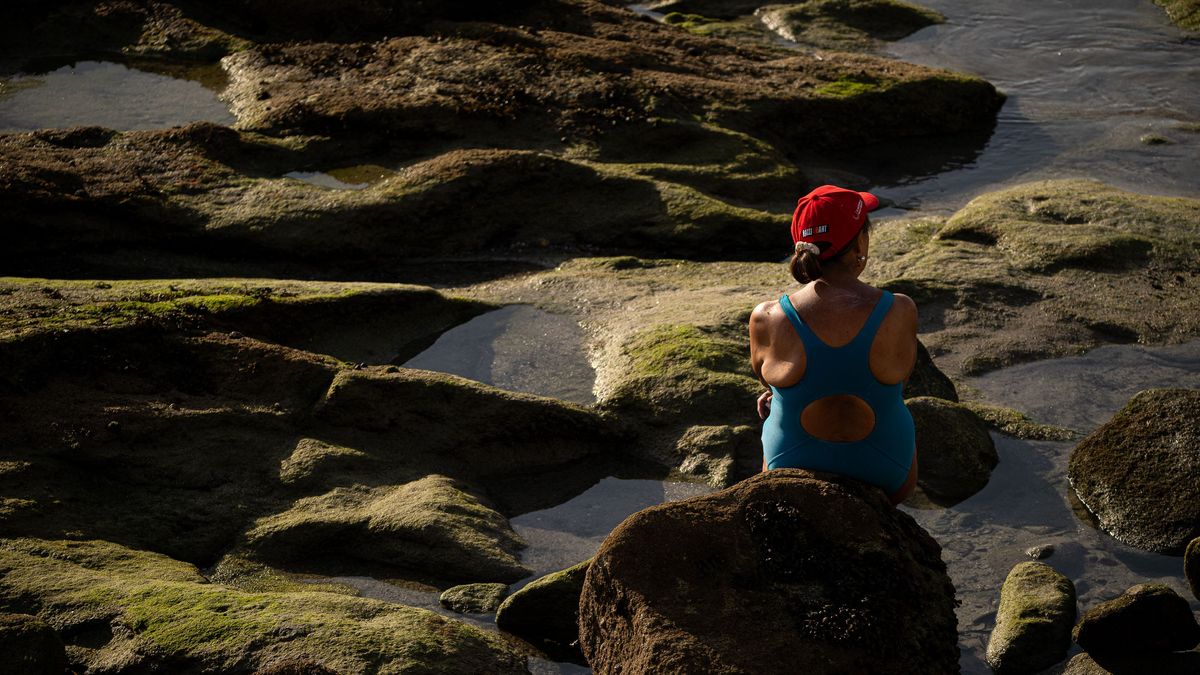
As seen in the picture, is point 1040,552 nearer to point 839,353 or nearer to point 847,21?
point 839,353

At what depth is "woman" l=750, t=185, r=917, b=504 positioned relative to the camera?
644 cm

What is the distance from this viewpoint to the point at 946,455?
9.84m

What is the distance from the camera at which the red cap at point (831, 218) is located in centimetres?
645

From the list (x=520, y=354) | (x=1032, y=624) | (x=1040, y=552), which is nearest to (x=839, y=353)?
(x=1032, y=624)

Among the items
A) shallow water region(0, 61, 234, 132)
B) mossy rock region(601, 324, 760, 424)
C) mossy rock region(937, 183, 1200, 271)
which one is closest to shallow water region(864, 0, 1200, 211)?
mossy rock region(937, 183, 1200, 271)

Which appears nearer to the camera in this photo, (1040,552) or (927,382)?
(1040,552)

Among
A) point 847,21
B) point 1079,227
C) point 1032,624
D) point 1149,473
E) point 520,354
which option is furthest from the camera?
point 847,21

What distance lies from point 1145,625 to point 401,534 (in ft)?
16.0

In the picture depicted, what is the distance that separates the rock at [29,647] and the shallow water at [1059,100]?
474 inches

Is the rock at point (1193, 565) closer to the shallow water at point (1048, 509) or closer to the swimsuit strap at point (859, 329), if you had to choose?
the shallow water at point (1048, 509)

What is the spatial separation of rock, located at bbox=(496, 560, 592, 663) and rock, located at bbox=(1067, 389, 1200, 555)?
4142 millimetres

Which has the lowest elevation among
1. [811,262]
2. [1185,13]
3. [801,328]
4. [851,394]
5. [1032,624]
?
[1032,624]

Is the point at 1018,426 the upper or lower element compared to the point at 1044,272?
lower

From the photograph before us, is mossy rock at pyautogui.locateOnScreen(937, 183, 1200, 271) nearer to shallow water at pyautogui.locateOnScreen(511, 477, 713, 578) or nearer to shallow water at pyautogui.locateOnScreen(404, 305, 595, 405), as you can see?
shallow water at pyautogui.locateOnScreen(404, 305, 595, 405)
